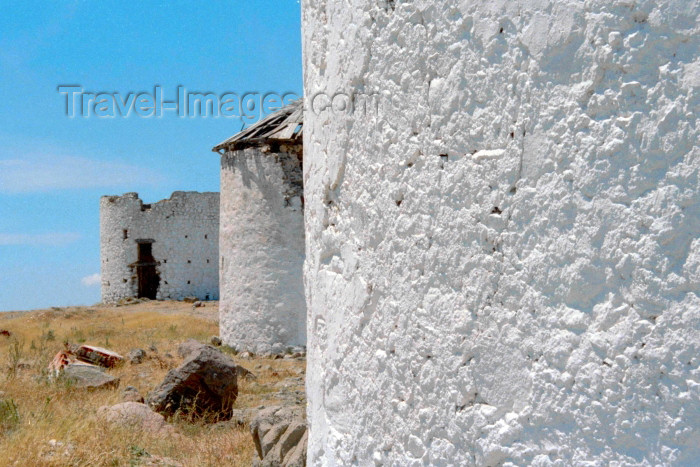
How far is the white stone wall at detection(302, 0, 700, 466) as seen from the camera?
1671 mm

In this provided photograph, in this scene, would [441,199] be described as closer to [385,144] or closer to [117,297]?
[385,144]

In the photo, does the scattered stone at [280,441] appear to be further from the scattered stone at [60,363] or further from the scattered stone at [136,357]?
the scattered stone at [136,357]

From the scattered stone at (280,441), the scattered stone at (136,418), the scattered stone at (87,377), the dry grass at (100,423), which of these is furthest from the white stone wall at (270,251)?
the scattered stone at (280,441)

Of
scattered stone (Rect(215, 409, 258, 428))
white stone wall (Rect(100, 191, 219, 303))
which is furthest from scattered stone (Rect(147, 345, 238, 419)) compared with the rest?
white stone wall (Rect(100, 191, 219, 303))

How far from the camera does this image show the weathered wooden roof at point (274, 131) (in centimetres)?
1038

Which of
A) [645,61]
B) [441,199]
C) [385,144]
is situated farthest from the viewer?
[385,144]

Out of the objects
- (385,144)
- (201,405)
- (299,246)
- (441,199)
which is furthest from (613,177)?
(299,246)

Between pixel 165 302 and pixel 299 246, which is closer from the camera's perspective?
pixel 299 246

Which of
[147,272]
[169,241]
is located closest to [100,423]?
[169,241]

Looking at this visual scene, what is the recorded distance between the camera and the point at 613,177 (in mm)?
1711

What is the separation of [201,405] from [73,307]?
15.1 m

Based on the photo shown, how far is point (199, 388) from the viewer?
658cm

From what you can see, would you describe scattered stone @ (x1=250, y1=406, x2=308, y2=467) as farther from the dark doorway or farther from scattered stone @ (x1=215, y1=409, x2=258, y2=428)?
the dark doorway

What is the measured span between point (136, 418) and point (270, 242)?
5.03 metres
